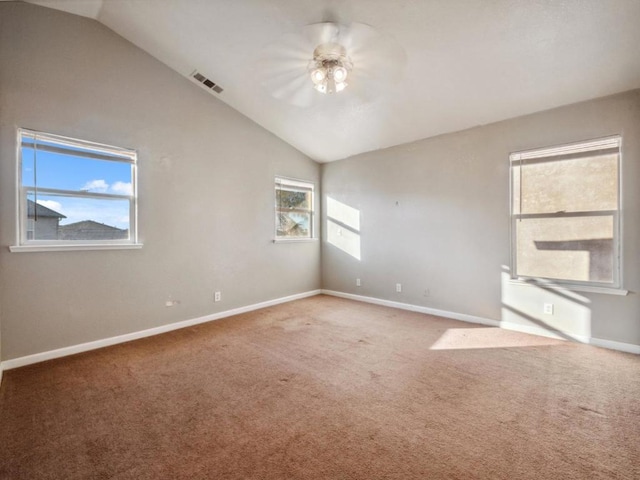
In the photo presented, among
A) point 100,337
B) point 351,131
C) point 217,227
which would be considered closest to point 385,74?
point 351,131

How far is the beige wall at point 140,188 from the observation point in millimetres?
2693

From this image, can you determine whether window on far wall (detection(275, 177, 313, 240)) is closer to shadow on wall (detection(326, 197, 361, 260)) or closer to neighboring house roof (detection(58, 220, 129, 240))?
shadow on wall (detection(326, 197, 361, 260))

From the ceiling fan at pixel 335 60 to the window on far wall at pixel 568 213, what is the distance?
195 centimetres

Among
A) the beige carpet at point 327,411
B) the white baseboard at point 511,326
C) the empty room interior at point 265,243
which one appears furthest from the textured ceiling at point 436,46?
the beige carpet at point 327,411

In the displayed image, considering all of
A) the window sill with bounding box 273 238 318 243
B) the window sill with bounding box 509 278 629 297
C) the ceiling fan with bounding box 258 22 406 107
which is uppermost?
the ceiling fan with bounding box 258 22 406 107

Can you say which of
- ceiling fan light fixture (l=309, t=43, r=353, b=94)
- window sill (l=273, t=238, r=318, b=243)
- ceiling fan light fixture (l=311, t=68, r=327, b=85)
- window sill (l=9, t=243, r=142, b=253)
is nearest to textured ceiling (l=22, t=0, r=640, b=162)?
ceiling fan light fixture (l=309, t=43, r=353, b=94)

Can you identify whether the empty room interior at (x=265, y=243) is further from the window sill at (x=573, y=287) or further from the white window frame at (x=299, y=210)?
the white window frame at (x=299, y=210)

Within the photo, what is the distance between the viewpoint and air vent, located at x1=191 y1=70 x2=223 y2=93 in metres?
3.68

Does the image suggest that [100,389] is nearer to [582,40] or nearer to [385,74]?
[385,74]

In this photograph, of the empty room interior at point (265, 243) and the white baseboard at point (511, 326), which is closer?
the empty room interior at point (265, 243)

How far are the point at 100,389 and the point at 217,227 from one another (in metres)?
Answer: 2.28

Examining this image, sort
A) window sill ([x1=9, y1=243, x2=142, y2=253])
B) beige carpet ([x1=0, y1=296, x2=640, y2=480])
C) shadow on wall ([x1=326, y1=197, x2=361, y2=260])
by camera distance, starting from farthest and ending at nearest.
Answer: shadow on wall ([x1=326, y1=197, x2=361, y2=260]), window sill ([x1=9, y1=243, x2=142, y2=253]), beige carpet ([x1=0, y1=296, x2=640, y2=480])

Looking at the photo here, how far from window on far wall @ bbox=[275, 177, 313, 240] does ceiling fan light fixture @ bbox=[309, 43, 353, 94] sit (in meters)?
2.21

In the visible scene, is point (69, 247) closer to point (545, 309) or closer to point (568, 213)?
point (545, 309)
